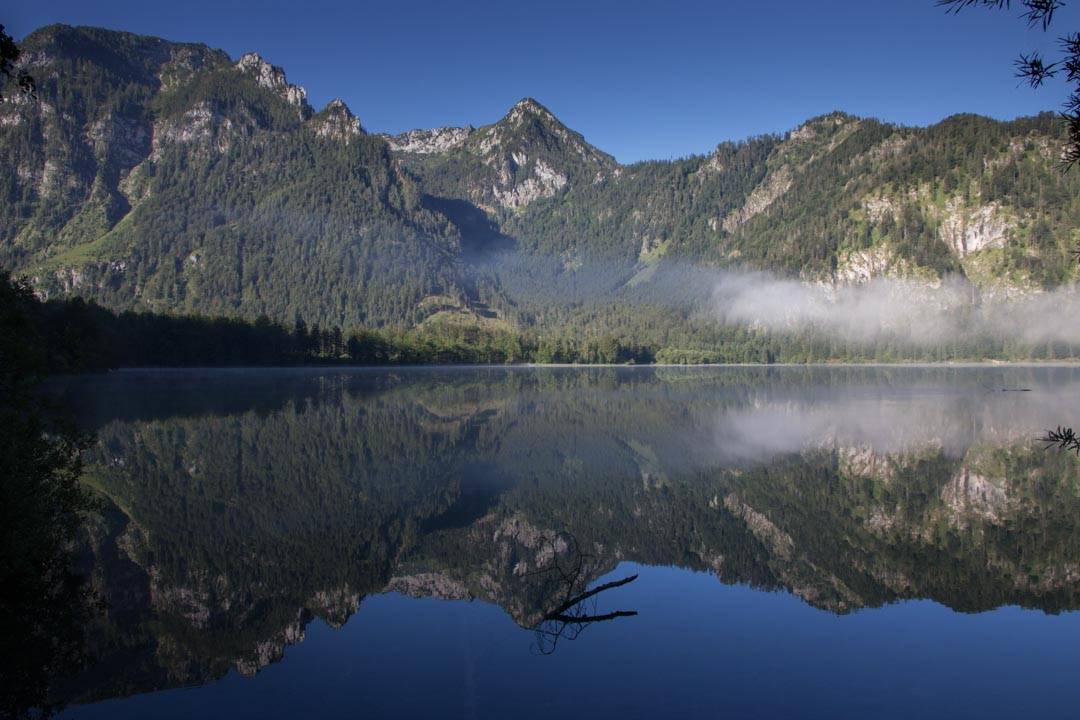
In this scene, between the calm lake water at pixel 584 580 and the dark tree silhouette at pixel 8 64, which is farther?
the dark tree silhouette at pixel 8 64

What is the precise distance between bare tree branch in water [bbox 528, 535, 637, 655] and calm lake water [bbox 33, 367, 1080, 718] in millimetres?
110

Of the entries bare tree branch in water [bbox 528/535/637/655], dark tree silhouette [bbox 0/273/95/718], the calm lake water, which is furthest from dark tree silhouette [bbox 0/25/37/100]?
bare tree branch in water [bbox 528/535/637/655]

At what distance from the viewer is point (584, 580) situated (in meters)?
18.7

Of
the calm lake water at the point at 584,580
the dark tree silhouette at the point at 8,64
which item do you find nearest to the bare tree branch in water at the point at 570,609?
the calm lake water at the point at 584,580

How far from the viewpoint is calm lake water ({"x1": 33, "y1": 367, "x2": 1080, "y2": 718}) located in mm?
12375

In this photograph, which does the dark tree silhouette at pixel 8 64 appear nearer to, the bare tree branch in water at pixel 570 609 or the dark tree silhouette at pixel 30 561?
the dark tree silhouette at pixel 30 561

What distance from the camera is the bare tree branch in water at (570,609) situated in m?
14.7

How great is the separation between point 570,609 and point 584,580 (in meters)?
2.46

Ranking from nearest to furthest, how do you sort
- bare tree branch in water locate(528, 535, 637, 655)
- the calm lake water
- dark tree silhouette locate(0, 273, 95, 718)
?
Answer: the calm lake water → dark tree silhouette locate(0, 273, 95, 718) → bare tree branch in water locate(528, 535, 637, 655)

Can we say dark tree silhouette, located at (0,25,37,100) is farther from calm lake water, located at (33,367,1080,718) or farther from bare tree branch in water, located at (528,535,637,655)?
bare tree branch in water, located at (528,535,637,655)

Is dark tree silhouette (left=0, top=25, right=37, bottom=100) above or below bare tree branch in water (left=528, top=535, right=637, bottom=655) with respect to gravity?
above

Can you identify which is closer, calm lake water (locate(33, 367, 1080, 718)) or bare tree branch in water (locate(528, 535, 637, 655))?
calm lake water (locate(33, 367, 1080, 718))

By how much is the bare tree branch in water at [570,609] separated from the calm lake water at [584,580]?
110mm

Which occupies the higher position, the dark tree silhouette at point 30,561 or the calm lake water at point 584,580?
the dark tree silhouette at point 30,561
